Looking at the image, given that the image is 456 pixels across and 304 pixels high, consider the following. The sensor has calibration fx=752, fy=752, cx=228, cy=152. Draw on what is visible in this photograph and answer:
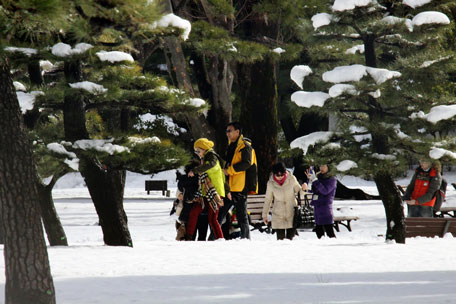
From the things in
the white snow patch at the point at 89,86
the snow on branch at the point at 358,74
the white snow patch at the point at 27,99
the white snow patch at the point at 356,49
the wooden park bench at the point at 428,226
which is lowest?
the wooden park bench at the point at 428,226

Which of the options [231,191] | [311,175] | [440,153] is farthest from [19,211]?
[311,175]

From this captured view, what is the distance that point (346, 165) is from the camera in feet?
34.5

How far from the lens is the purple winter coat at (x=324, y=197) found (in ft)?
38.3

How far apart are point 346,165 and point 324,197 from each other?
57.7 inches

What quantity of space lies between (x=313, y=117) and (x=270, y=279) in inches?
→ 846

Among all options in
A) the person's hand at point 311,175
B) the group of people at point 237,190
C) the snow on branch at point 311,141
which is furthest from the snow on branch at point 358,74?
the person's hand at point 311,175

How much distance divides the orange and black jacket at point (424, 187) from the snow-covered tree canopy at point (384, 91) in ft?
1.99

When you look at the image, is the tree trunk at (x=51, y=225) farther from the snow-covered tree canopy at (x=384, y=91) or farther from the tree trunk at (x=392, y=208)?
the tree trunk at (x=392, y=208)

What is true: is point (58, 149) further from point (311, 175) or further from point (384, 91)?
point (311, 175)

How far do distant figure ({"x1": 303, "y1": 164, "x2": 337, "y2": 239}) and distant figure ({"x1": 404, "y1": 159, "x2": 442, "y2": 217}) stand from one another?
4.07 feet

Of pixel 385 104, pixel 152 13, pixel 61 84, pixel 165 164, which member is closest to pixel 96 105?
pixel 61 84

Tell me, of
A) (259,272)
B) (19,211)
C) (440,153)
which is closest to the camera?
(19,211)

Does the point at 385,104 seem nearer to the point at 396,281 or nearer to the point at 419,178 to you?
the point at 419,178

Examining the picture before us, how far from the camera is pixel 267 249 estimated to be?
31.3ft
